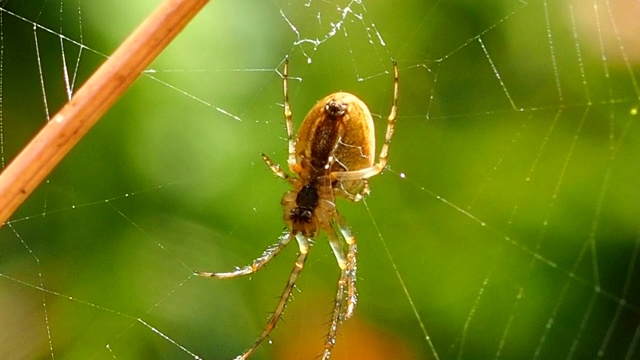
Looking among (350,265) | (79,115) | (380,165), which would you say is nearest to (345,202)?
(350,265)

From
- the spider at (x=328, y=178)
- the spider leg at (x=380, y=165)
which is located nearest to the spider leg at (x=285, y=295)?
the spider at (x=328, y=178)

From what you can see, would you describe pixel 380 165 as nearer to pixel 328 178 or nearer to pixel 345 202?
pixel 328 178

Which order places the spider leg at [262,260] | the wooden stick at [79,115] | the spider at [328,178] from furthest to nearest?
the spider leg at [262,260], the spider at [328,178], the wooden stick at [79,115]

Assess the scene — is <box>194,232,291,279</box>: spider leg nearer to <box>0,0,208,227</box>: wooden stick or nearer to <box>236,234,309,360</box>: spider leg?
<box>236,234,309,360</box>: spider leg

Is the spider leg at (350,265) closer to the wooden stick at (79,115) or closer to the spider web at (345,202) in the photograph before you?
the spider web at (345,202)

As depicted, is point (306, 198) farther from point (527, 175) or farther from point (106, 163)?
point (527, 175)
